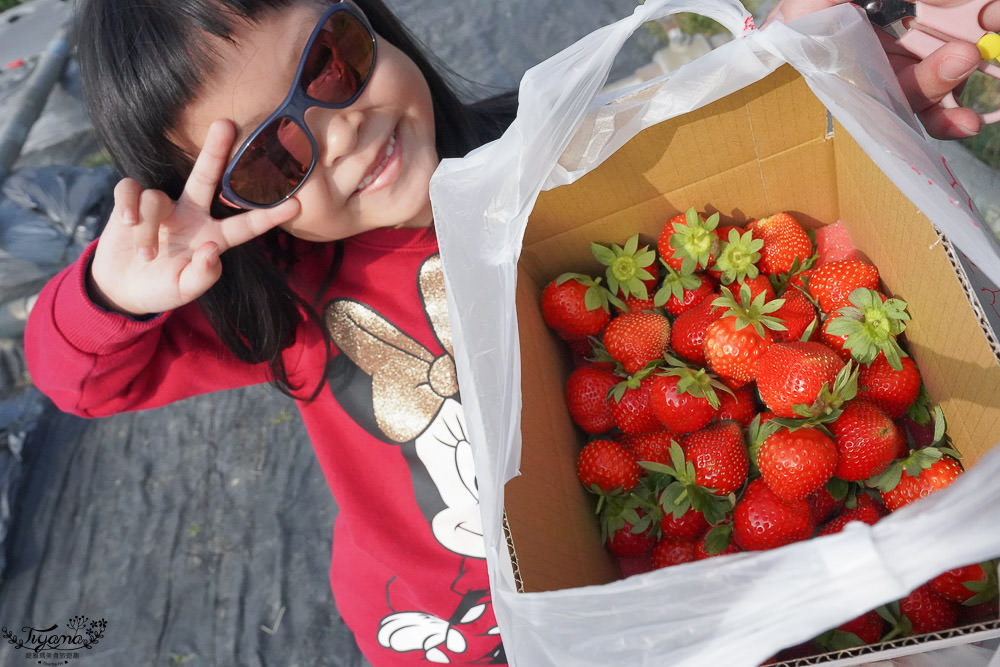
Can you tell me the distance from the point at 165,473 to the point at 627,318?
1308 millimetres

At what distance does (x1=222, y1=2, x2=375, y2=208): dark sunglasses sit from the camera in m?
0.70

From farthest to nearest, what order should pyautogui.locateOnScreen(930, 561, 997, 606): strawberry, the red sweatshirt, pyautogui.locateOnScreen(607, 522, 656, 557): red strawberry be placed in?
1. the red sweatshirt
2. pyautogui.locateOnScreen(607, 522, 656, 557): red strawberry
3. pyautogui.locateOnScreen(930, 561, 997, 606): strawberry

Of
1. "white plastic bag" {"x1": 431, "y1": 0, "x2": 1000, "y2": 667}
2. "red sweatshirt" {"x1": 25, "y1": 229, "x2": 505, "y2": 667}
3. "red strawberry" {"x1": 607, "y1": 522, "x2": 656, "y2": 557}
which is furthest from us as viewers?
"red sweatshirt" {"x1": 25, "y1": 229, "x2": 505, "y2": 667}

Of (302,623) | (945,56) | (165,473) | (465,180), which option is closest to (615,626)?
(465,180)

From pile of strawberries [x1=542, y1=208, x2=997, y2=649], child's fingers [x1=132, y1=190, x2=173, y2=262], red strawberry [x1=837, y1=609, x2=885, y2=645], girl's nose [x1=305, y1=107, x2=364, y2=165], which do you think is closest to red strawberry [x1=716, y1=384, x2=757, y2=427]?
pile of strawberries [x1=542, y1=208, x2=997, y2=649]

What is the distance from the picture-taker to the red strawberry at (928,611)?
65 centimetres

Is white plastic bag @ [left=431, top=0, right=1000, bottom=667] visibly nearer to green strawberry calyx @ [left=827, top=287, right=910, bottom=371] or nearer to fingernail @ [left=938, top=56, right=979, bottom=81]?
fingernail @ [left=938, top=56, right=979, bottom=81]

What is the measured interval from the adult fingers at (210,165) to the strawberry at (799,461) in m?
0.58

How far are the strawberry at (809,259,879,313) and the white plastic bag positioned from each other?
0.61ft

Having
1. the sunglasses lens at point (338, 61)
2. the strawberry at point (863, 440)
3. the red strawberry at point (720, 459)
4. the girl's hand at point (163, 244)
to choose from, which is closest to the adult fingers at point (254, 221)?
the girl's hand at point (163, 244)

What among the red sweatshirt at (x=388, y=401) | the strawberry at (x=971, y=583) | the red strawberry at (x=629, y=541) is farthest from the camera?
the red sweatshirt at (x=388, y=401)

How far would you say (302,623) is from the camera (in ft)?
4.89

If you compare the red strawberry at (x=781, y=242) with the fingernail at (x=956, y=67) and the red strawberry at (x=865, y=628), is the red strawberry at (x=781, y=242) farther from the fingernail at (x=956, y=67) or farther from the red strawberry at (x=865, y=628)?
the red strawberry at (x=865, y=628)

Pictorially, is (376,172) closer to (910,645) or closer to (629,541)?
(629,541)
